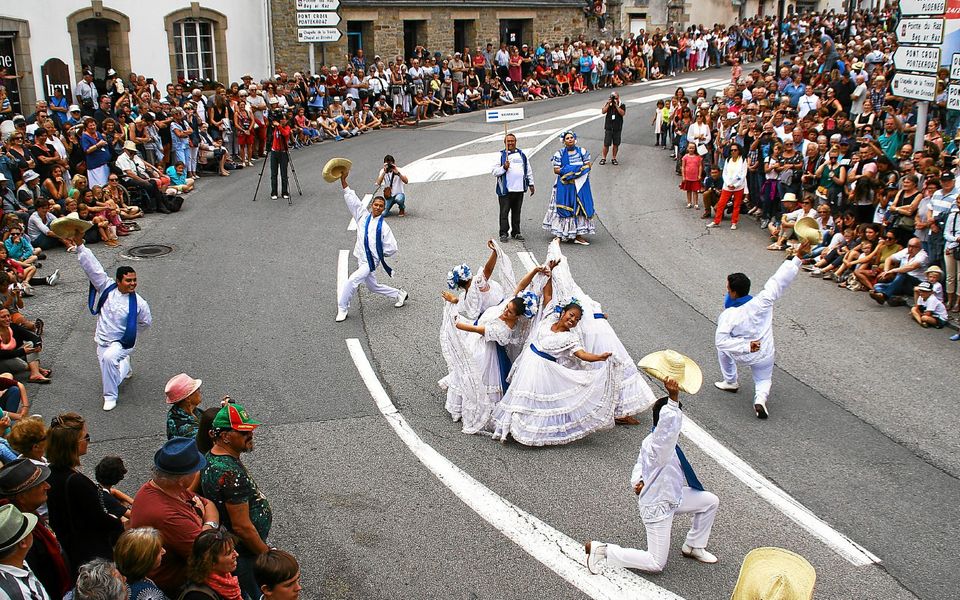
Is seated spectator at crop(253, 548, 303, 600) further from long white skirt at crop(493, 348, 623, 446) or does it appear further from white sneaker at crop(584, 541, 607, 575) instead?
long white skirt at crop(493, 348, 623, 446)

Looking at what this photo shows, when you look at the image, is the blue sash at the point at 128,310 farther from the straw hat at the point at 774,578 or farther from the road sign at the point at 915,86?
the road sign at the point at 915,86

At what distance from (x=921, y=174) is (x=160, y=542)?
12808mm

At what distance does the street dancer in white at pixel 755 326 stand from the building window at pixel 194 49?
20850 millimetres

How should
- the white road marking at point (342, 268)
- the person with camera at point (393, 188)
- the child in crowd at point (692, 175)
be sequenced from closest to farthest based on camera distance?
the white road marking at point (342, 268) → the person with camera at point (393, 188) → the child in crowd at point (692, 175)

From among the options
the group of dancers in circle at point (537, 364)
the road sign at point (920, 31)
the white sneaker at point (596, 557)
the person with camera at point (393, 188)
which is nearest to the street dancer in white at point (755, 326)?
the group of dancers in circle at point (537, 364)

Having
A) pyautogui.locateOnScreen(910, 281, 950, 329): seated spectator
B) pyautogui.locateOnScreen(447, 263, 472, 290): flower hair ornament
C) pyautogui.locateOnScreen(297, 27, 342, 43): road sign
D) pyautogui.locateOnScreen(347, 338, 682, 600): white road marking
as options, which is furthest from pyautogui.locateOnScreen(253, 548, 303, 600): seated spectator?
pyautogui.locateOnScreen(297, 27, 342, 43): road sign

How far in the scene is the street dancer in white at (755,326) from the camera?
31.6 ft

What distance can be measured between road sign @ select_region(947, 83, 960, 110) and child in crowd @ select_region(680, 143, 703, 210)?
4.86m

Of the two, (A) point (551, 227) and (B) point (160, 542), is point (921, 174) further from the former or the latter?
(B) point (160, 542)

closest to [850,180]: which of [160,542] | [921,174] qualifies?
[921,174]

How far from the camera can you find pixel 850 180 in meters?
15.2

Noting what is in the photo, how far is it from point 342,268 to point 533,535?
8009 millimetres

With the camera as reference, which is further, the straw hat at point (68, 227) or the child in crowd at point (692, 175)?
the child in crowd at point (692, 175)

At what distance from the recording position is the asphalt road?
7.19 m
